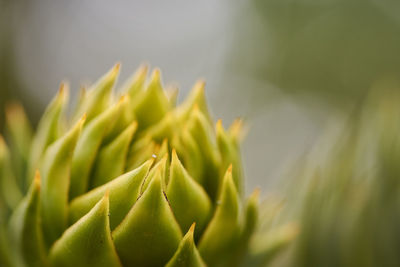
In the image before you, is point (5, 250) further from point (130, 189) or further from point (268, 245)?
point (268, 245)

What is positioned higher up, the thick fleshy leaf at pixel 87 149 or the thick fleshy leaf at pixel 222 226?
the thick fleshy leaf at pixel 87 149

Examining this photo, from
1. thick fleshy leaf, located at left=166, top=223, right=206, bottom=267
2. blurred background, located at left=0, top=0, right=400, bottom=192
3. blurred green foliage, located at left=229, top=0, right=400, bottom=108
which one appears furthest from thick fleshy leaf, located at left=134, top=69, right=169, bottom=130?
blurred green foliage, located at left=229, top=0, right=400, bottom=108

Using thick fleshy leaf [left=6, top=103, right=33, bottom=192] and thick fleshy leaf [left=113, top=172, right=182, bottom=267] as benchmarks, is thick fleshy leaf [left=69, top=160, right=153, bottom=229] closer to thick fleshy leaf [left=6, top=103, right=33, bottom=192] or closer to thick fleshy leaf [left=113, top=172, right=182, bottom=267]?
thick fleshy leaf [left=113, top=172, right=182, bottom=267]

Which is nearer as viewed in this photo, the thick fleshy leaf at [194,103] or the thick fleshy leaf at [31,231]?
the thick fleshy leaf at [31,231]

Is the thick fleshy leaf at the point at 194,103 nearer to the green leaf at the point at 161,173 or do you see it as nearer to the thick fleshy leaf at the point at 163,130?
the thick fleshy leaf at the point at 163,130

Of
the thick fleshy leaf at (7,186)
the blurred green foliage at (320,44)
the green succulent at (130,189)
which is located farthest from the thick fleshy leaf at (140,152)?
the blurred green foliage at (320,44)

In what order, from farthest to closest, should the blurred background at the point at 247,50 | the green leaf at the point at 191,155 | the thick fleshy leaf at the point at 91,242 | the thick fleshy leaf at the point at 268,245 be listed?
the blurred background at the point at 247,50 < the thick fleshy leaf at the point at 268,245 < the green leaf at the point at 191,155 < the thick fleshy leaf at the point at 91,242

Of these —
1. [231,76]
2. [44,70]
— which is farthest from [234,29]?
[44,70]

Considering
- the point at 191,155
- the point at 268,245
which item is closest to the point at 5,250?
the point at 191,155
